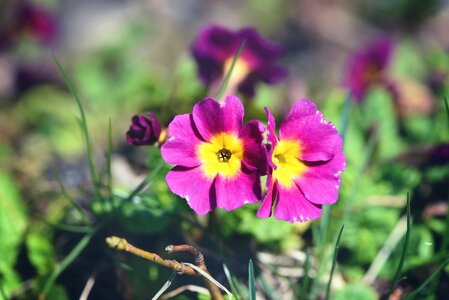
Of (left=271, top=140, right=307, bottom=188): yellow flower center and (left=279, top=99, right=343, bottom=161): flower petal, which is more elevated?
(left=279, top=99, right=343, bottom=161): flower petal

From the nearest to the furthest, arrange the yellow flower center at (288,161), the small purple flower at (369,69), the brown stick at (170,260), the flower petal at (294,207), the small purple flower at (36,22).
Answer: the brown stick at (170,260), the flower petal at (294,207), the yellow flower center at (288,161), the small purple flower at (369,69), the small purple flower at (36,22)

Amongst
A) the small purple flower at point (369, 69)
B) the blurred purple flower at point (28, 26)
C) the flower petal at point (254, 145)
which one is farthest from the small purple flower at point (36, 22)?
the flower petal at point (254, 145)

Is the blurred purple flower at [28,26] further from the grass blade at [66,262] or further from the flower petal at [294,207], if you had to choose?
the flower petal at [294,207]

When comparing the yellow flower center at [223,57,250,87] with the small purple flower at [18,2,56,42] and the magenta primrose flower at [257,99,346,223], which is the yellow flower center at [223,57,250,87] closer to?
the magenta primrose flower at [257,99,346,223]

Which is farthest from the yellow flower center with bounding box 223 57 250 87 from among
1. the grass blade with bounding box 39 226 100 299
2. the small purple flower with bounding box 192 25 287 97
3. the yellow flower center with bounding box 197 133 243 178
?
the grass blade with bounding box 39 226 100 299

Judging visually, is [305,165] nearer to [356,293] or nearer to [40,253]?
[356,293]
